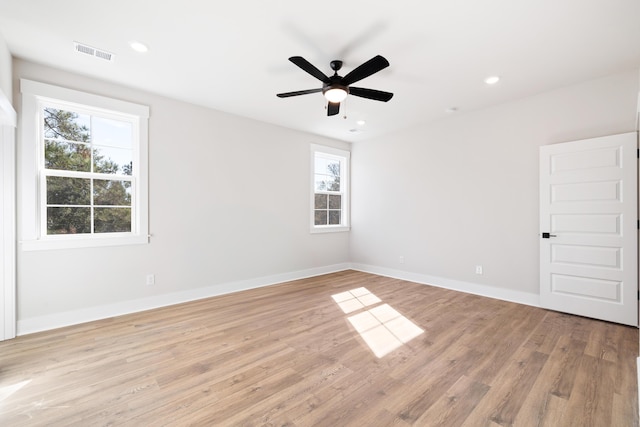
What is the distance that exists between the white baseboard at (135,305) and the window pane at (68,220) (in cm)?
93

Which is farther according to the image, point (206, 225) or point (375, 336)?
point (206, 225)

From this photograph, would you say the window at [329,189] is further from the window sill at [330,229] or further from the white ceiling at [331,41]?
the white ceiling at [331,41]

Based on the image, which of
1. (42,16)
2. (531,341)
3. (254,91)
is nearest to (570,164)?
(531,341)

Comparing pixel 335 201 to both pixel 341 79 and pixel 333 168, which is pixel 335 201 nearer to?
pixel 333 168

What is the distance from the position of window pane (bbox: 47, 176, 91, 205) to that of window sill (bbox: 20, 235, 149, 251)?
422 mm

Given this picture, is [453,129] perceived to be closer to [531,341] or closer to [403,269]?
[403,269]

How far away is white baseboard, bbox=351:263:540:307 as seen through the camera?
13.1 feet

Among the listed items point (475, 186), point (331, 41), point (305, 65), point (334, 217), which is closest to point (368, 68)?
→ point (331, 41)

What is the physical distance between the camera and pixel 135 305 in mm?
3697

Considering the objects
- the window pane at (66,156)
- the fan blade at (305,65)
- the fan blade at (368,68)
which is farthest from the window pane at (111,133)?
the fan blade at (368,68)

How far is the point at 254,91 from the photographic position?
3.79 m

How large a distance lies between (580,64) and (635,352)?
2.91 m

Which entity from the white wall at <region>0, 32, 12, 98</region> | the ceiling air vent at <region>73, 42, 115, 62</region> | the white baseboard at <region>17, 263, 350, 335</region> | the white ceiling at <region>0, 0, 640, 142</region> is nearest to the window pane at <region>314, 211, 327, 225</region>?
the white baseboard at <region>17, 263, 350, 335</region>

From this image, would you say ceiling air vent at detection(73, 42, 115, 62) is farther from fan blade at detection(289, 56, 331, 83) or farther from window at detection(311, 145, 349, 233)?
window at detection(311, 145, 349, 233)
